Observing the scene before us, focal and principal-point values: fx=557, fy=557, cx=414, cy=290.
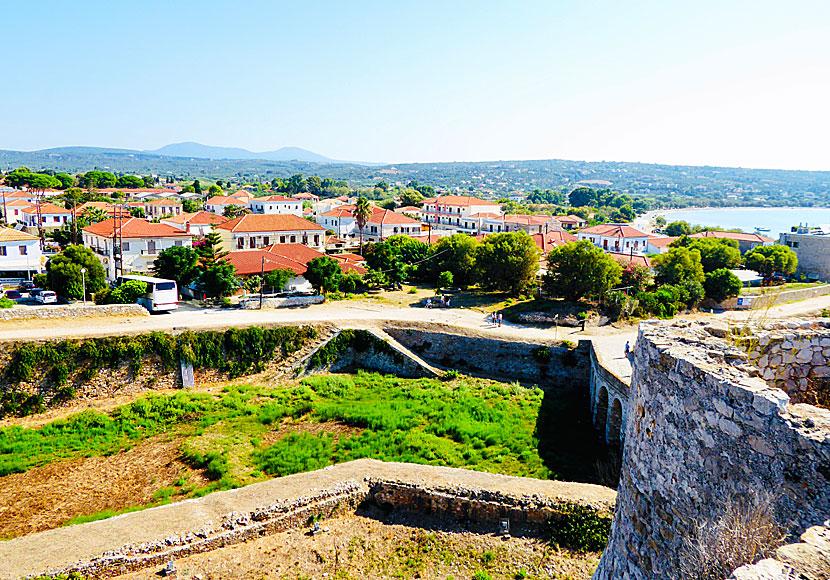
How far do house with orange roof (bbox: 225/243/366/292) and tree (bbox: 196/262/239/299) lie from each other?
8.18ft

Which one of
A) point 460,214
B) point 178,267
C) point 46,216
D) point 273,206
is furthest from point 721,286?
point 46,216

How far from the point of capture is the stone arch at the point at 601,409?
19.0 metres

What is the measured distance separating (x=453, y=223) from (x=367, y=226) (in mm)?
18053

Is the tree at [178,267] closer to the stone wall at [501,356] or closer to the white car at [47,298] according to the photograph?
the white car at [47,298]

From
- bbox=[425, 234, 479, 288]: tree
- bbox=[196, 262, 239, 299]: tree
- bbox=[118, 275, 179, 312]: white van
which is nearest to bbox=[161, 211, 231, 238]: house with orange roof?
bbox=[196, 262, 239, 299]: tree

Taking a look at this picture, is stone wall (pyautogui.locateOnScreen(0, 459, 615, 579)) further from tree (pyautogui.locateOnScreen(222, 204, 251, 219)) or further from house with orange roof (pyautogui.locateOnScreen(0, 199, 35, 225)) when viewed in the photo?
tree (pyautogui.locateOnScreen(222, 204, 251, 219))

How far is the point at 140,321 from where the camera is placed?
2539 cm

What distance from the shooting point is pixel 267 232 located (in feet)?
157

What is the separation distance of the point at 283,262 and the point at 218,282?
6.75m

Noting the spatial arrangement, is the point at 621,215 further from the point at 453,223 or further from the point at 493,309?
the point at 493,309

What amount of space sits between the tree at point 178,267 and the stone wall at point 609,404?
2302 centimetres

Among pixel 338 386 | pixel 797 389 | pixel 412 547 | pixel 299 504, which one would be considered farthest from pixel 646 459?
pixel 338 386

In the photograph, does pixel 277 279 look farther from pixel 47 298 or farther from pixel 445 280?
pixel 47 298

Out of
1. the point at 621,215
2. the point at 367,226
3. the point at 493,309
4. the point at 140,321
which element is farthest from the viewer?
the point at 621,215
